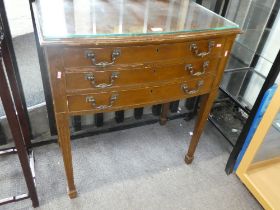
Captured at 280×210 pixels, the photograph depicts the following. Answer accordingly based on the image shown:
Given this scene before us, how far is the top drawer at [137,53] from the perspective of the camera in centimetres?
86

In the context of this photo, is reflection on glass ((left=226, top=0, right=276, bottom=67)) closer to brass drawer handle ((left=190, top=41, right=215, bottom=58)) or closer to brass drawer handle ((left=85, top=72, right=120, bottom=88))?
brass drawer handle ((left=190, top=41, right=215, bottom=58))

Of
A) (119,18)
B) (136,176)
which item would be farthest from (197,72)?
(136,176)

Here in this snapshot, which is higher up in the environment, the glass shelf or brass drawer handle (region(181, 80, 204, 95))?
brass drawer handle (region(181, 80, 204, 95))

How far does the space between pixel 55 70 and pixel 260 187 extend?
118 centimetres

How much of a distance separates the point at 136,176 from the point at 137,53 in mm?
776

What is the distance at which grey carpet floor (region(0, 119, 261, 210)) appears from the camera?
1.31 metres

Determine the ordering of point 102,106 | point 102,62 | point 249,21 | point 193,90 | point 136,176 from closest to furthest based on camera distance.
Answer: point 102,62 → point 102,106 → point 193,90 → point 136,176 → point 249,21

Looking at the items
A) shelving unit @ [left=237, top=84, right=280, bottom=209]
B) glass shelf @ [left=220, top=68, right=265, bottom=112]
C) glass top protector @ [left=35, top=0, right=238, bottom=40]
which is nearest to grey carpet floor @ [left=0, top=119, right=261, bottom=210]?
shelving unit @ [left=237, top=84, right=280, bottom=209]

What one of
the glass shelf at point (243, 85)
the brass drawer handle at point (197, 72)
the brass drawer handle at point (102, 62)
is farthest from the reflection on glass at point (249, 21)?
the brass drawer handle at point (102, 62)

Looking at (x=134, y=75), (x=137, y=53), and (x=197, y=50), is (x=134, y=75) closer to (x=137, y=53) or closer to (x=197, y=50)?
(x=137, y=53)

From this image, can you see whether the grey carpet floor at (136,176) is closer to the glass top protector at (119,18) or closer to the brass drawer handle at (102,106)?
Answer: the brass drawer handle at (102,106)

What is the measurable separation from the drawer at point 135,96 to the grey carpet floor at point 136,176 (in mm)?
539

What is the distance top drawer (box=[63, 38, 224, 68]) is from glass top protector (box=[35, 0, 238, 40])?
5cm

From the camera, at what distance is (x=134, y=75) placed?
0.98 meters
